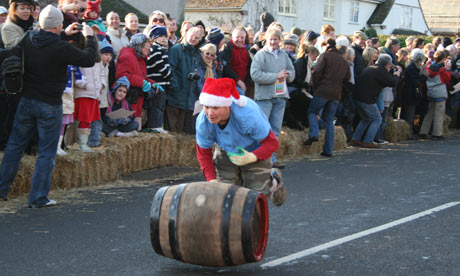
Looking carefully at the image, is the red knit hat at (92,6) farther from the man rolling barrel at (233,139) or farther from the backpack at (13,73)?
the man rolling barrel at (233,139)

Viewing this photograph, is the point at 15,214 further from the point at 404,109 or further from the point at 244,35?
the point at 404,109

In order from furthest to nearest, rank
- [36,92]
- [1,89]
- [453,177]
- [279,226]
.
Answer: [453,177], [1,89], [36,92], [279,226]

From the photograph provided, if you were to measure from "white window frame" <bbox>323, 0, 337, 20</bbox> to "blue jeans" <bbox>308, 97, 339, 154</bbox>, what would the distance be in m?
34.4

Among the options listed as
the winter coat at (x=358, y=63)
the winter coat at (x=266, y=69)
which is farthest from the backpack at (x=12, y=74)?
the winter coat at (x=358, y=63)

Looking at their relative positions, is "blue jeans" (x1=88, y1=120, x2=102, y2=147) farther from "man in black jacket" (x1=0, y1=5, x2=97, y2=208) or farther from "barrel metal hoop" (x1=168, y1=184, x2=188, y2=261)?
"barrel metal hoop" (x1=168, y1=184, x2=188, y2=261)

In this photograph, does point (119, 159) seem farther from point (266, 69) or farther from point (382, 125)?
point (382, 125)

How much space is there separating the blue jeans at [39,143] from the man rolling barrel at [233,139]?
2.48m

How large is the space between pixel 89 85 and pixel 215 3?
32256mm

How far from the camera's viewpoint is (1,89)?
906cm

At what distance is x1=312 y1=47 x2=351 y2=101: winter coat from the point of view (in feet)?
44.1

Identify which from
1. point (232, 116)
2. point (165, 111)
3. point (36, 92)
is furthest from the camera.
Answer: point (165, 111)

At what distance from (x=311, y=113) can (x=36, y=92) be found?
6925 mm

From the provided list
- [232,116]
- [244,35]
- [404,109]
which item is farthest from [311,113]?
[232,116]

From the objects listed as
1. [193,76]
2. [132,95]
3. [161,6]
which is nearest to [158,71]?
[193,76]
